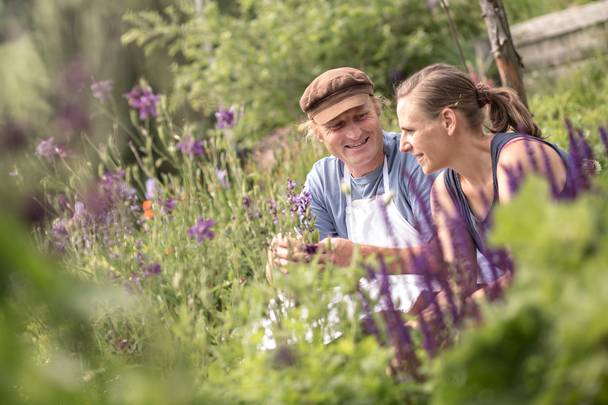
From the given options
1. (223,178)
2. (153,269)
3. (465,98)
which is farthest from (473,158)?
(223,178)

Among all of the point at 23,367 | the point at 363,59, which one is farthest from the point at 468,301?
the point at 363,59

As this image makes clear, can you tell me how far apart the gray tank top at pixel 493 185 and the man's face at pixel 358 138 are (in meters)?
0.46

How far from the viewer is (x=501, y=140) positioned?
2830 mm

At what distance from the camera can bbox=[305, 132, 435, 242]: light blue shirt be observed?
11.0 ft

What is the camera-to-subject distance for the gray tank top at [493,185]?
278 cm

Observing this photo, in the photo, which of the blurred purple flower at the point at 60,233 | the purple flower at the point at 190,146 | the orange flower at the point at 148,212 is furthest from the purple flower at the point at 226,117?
the blurred purple flower at the point at 60,233

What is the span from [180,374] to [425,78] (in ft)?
6.68

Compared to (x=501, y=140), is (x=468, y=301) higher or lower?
lower

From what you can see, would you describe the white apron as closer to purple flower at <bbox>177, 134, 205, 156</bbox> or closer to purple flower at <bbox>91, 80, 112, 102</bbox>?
purple flower at <bbox>177, 134, 205, 156</bbox>

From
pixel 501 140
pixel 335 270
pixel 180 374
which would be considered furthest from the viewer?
pixel 501 140

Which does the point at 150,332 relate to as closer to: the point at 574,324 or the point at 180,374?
the point at 180,374

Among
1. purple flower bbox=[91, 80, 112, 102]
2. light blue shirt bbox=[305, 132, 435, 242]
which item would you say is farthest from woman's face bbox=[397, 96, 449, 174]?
purple flower bbox=[91, 80, 112, 102]

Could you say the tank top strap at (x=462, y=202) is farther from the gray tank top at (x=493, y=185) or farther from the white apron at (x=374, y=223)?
the white apron at (x=374, y=223)

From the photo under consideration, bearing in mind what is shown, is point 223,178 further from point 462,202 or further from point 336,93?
point 462,202
